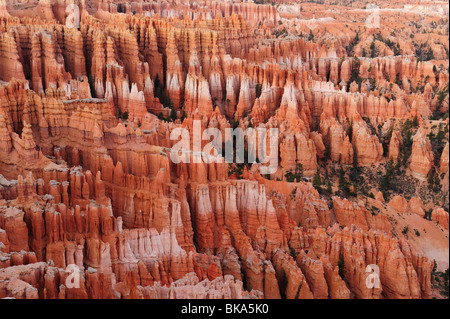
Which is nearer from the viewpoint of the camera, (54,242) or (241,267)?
(54,242)

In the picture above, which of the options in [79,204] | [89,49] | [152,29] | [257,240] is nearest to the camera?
[79,204]

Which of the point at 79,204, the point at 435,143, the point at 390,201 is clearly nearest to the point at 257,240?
the point at 79,204

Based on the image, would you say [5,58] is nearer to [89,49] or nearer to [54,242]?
[89,49]

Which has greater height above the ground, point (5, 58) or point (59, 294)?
point (5, 58)
